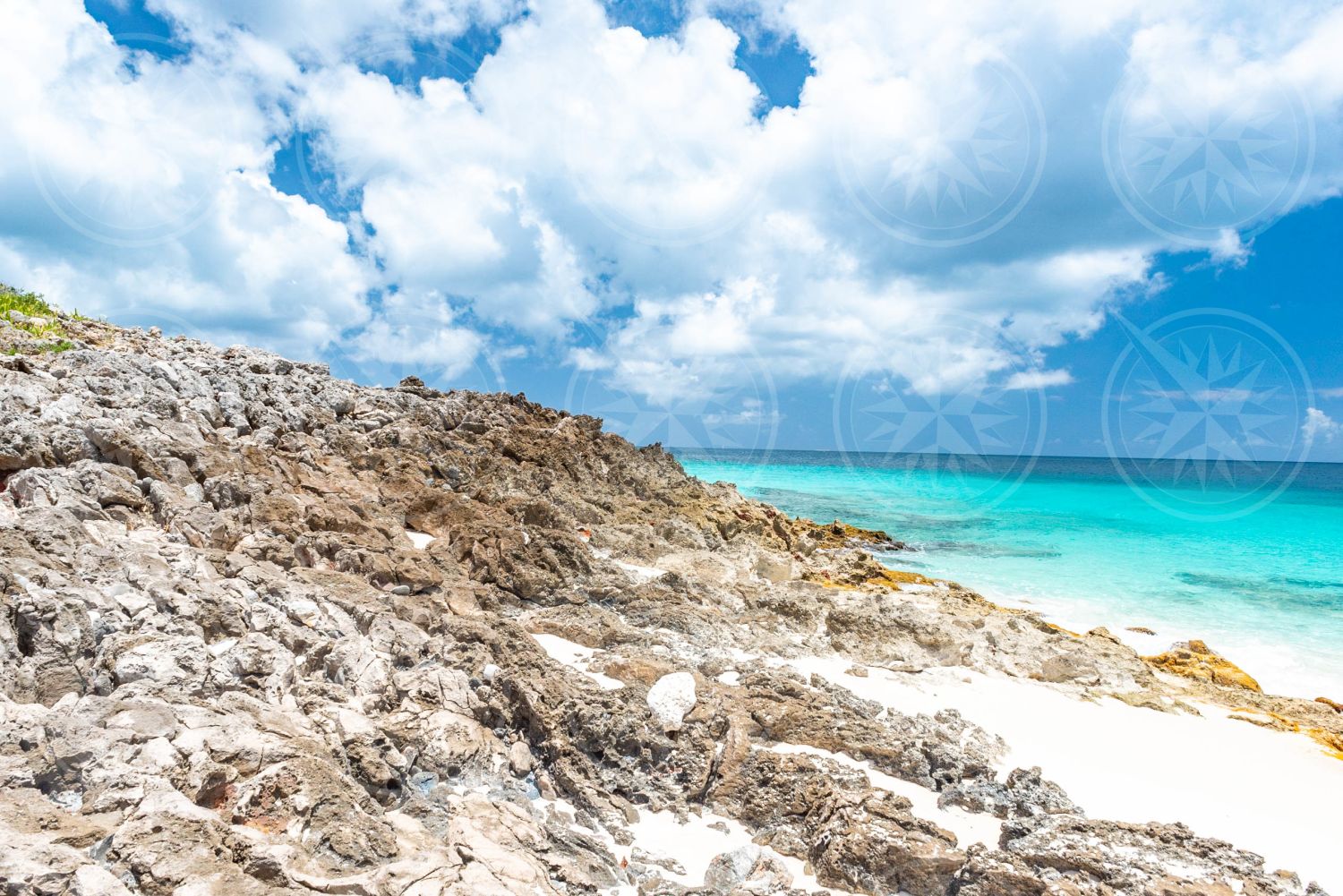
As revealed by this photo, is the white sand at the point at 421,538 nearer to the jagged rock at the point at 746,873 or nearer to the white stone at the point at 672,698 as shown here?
the white stone at the point at 672,698

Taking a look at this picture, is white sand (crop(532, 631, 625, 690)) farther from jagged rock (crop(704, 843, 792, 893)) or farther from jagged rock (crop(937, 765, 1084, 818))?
jagged rock (crop(937, 765, 1084, 818))

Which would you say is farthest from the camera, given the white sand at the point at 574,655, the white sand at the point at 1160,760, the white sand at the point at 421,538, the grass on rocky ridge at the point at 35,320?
the grass on rocky ridge at the point at 35,320

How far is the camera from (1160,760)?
745cm

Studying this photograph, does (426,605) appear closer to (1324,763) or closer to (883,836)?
(883,836)

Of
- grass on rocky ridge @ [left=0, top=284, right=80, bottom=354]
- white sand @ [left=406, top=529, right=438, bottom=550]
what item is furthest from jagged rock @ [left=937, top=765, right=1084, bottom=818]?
grass on rocky ridge @ [left=0, top=284, right=80, bottom=354]

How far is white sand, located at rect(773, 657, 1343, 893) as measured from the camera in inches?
235

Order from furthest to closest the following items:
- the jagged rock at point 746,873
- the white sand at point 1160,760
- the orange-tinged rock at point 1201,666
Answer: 1. the orange-tinged rock at point 1201,666
2. the white sand at point 1160,760
3. the jagged rock at point 746,873

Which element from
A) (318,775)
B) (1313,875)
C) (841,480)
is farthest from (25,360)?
(841,480)

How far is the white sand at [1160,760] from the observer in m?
5.96

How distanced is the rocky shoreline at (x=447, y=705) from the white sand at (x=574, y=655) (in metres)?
0.06

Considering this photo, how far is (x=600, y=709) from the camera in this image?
6000 millimetres

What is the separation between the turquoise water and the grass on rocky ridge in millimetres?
20722

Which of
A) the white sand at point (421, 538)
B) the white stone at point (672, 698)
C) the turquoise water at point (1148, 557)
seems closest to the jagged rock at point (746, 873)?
the white stone at point (672, 698)

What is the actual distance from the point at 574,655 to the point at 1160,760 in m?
6.30
